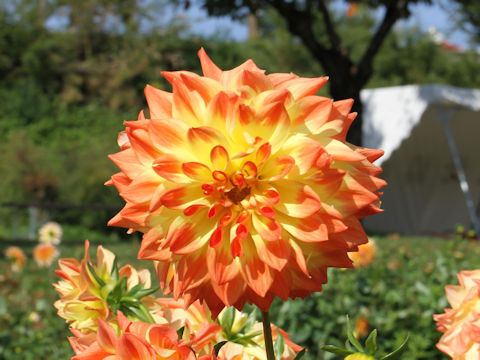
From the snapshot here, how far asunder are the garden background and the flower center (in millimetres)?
1309

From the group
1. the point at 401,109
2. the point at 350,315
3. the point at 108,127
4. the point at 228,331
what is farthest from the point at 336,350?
the point at 108,127

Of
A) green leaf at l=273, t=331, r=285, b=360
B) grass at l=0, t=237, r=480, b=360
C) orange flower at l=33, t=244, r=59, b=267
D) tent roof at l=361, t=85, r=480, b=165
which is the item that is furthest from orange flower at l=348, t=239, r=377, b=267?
tent roof at l=361, t=85, r=480, b=165

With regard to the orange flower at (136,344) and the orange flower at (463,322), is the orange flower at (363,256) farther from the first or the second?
the orange flower at (136,344)

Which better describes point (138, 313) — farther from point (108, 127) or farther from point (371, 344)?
point (108, 127)

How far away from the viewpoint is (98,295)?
25.1 inches

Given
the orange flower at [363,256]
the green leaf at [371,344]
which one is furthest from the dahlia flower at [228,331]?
the orange flower at [363,256]

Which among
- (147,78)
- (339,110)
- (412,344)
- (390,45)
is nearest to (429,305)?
(412,344)

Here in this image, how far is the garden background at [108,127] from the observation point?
78.2 inches

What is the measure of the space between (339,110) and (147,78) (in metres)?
14.5

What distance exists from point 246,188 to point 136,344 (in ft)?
0.60

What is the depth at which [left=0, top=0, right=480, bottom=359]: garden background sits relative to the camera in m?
1.99

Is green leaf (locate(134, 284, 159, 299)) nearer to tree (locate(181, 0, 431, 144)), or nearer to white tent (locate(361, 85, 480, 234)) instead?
tree (locate(181, 0, 431, 144))

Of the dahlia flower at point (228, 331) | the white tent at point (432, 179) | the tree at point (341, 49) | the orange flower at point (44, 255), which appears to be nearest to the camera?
the dahlia flower at point (228, 331)

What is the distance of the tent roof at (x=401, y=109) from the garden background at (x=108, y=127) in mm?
1179
